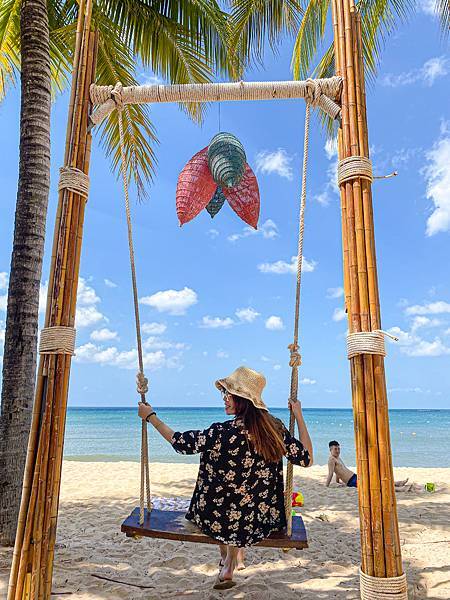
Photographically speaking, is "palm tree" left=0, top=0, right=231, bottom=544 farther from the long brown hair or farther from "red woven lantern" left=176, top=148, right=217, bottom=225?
the long brown hair

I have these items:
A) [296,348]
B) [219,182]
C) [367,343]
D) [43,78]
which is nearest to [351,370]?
[367,343]

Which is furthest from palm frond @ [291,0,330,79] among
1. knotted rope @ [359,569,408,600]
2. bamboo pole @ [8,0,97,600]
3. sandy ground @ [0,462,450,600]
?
knotted rope @ [359,569,408,600]

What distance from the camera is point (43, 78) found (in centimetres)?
383

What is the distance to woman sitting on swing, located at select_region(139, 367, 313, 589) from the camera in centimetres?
240

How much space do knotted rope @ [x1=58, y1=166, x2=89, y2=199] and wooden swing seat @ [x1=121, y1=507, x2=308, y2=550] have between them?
1.48 meters

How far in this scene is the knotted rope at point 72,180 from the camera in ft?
7.38

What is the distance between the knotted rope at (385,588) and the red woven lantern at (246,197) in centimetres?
214

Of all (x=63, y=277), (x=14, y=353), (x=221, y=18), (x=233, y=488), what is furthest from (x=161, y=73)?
(x=233, y=488)

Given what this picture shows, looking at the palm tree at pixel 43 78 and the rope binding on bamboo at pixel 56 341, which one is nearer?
the rope binding on bamboo at pixel 56 341

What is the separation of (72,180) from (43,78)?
6.62ft

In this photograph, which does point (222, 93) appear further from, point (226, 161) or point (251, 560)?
point (251, 560)

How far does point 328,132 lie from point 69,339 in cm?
561

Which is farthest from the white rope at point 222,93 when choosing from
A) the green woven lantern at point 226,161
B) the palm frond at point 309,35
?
the palm frond at point 309,35

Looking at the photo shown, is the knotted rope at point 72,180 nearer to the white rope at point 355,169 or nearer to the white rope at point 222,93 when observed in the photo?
the white rope at point 222,93
